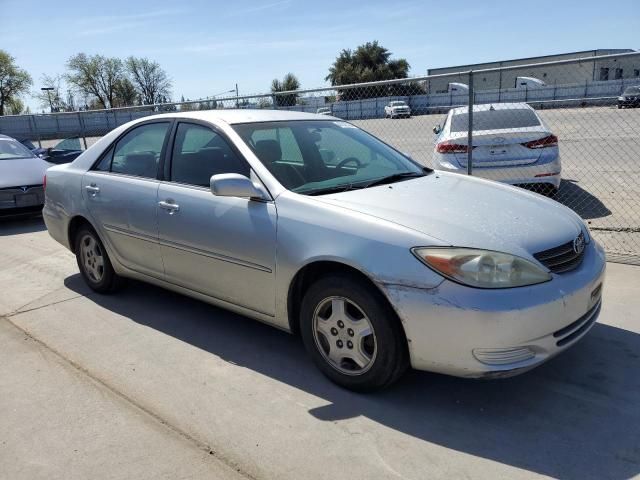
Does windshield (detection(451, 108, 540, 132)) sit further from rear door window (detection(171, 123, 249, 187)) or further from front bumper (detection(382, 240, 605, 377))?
front bumper (detection(382, 240, 605, 377))

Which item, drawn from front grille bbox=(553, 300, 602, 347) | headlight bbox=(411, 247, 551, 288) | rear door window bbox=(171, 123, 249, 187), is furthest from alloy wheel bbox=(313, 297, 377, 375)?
rear door window bbox=(171, 123, 249, 187)

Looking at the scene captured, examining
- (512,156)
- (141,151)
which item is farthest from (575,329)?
(512,156)

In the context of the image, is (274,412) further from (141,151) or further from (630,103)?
(630,103)

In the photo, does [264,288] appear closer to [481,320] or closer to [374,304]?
[374,304]

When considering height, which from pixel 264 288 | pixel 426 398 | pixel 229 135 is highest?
pixel 229 135

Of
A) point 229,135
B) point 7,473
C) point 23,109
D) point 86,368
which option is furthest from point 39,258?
point 23,109

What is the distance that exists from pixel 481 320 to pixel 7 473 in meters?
2.44

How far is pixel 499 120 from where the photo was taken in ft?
25.5

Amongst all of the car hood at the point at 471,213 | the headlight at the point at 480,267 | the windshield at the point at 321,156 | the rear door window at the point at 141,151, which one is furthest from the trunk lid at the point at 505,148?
the headlight at the point at 480,267

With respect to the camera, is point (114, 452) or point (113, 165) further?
point (113, 165)

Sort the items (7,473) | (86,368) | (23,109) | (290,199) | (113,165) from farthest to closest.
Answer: (23,109) → (113,165) → (86,368) → (290,199) → (7,473)

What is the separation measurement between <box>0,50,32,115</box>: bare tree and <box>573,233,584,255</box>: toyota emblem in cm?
7853

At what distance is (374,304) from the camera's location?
2.91m

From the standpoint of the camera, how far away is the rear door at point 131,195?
14.0 feet
